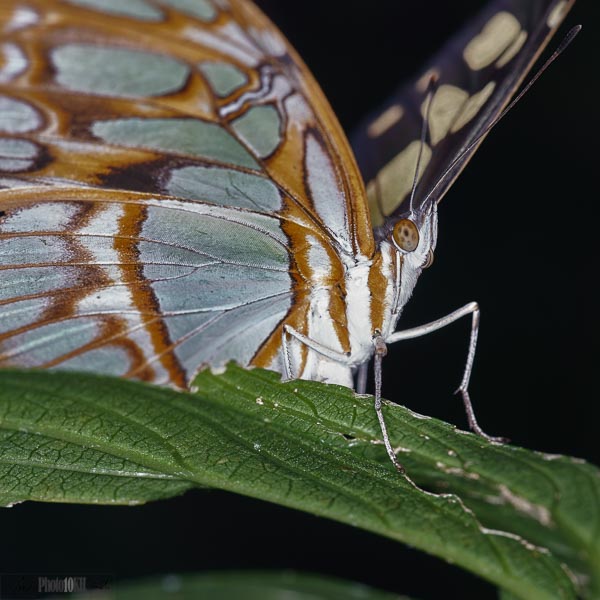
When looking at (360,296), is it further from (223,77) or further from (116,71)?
(116,71)

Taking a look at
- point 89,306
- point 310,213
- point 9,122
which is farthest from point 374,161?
point 9,122

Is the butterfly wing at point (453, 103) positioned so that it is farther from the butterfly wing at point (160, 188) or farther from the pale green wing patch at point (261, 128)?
the pale green wing patch at point (261, 128)

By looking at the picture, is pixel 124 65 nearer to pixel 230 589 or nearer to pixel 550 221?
pixel 230 589

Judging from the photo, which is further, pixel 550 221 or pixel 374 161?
pixel 550 221

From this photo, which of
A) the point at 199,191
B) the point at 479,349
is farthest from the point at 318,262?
the point at 479,349

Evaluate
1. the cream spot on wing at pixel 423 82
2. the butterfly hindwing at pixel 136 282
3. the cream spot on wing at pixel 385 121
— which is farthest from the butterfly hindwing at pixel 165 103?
the cream spot on wing at pixel 385 121
